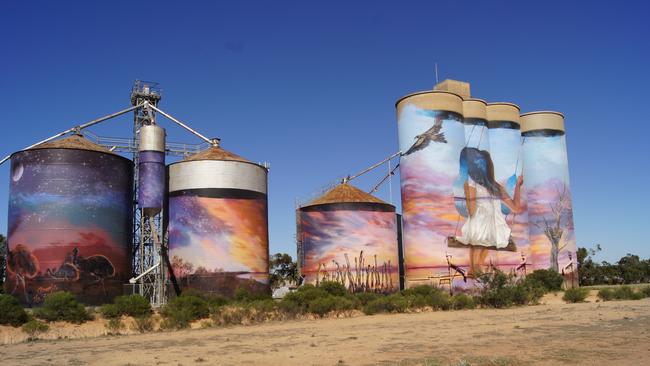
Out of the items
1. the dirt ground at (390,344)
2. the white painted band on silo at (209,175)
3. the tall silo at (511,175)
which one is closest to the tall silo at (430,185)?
the tall silo at (511,175)

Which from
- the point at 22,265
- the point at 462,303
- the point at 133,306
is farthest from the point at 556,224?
the point at 22,265

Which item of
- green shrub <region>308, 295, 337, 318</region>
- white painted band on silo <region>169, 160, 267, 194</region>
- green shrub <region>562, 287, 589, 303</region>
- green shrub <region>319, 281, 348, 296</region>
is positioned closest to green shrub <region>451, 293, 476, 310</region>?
green shrub <region>308, 295, 337, 318</region>

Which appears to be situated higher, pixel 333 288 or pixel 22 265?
pixel 22 265

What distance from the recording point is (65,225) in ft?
138

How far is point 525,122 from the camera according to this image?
2982 inches

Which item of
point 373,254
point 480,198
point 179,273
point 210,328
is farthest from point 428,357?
point 480,198

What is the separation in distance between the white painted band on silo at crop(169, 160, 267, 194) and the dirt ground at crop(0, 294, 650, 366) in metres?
19.4

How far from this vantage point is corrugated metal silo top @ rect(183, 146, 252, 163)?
49750 mm

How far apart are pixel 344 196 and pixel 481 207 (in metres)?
16.2

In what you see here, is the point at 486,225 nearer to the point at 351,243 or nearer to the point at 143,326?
the point at 351,243

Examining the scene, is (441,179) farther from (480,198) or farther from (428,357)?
(428,357)

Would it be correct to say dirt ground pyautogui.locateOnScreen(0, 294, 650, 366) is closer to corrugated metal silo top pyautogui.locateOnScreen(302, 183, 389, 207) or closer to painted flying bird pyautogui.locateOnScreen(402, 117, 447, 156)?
corrugated metal silo top pyautogui.locateOnScreen(302, 183, 389, 207)

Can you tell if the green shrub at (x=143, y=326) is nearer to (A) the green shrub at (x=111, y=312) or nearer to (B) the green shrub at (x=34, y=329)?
(B) the green shrub at (x=34, y=329)

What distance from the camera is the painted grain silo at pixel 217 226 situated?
1843 inches
